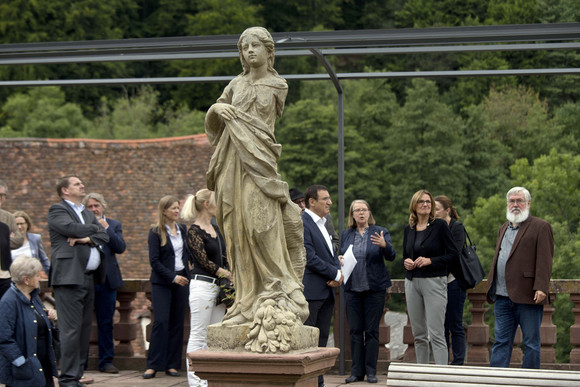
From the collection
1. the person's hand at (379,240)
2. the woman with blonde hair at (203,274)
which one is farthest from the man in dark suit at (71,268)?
the person's hand at (379,240)

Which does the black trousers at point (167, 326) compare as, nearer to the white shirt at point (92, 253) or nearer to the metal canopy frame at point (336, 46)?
the white shirt at point (92, 253)

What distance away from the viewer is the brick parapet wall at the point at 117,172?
2991 centimetres

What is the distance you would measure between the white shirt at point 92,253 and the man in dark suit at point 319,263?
211 centimetres

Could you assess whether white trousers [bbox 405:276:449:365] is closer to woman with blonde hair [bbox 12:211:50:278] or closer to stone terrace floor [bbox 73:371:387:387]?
stone terrace floor [bbox 73:371:387:387]

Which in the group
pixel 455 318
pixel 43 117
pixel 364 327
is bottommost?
pixel 364 327

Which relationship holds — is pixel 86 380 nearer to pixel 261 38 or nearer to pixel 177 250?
pixel 177 250

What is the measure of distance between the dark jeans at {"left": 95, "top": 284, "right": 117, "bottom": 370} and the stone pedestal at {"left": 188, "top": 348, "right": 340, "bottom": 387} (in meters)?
4.43

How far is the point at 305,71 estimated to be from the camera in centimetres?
4841

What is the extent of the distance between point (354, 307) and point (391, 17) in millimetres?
48216

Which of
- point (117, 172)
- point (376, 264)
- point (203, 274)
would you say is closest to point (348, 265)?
point (376, 264)

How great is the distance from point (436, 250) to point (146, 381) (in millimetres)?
3191

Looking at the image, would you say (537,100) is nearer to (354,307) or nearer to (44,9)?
(44,9)

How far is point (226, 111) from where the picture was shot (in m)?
6.96

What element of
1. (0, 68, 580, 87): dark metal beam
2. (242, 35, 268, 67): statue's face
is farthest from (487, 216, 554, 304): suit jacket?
(242, 35, 268, 67): statue's face
